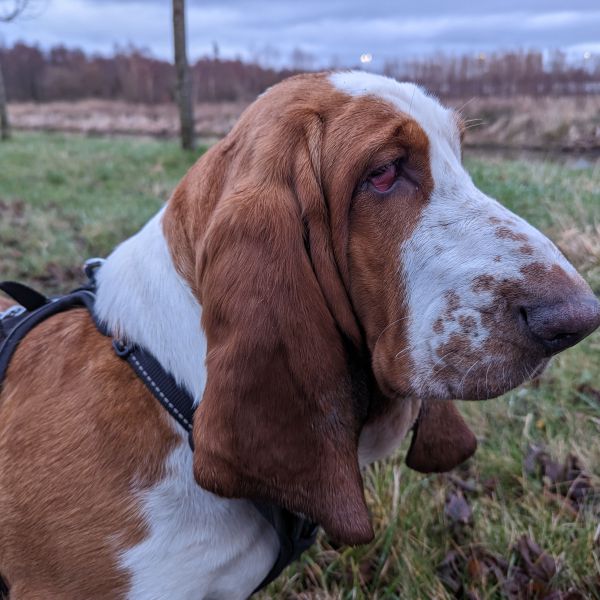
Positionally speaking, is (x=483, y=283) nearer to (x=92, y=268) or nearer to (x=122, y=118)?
(x=92, y=268)

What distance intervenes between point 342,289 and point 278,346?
10.4 inches

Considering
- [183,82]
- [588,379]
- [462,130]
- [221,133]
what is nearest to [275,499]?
[462,130]

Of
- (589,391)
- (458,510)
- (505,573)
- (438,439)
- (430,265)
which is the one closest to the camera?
(430,265)

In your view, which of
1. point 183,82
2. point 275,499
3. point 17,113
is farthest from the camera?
point 17,113

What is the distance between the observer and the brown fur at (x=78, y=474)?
1.84m

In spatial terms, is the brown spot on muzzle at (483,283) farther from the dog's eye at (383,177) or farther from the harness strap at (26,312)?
the harness strap at (26,312)

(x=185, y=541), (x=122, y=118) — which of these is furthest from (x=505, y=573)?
(x=122, y=118)

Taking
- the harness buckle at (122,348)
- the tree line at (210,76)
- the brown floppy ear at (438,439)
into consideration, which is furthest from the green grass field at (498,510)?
the tree line at (210,76)

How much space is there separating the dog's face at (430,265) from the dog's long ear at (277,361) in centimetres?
12

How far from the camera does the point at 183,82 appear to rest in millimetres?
13344

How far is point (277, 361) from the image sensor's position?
172 centimetres

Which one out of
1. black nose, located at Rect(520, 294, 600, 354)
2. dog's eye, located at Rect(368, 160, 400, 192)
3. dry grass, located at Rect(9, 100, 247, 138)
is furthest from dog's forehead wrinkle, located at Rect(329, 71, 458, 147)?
dry grass, located at Rect(9, 100, 247, 138)

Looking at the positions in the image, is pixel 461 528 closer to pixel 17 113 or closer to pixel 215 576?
pixel 215 576

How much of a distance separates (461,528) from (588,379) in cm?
152
